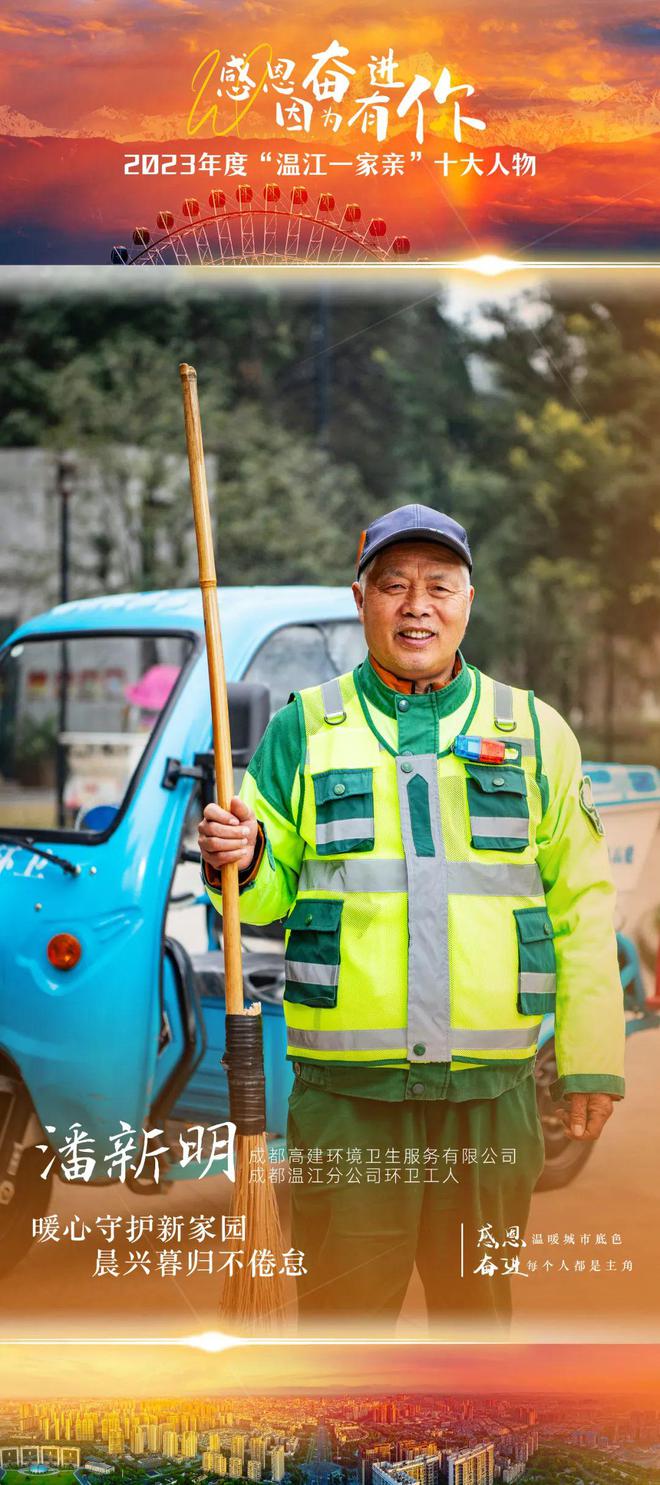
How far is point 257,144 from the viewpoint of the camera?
341cm

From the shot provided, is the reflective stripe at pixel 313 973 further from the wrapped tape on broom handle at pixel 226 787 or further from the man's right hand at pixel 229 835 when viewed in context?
the man's right hand at pixel 229 835

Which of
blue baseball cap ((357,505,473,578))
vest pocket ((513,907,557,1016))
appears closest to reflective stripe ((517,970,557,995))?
vest pocket ((513,907,557,1016))

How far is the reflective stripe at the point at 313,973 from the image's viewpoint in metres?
3.05

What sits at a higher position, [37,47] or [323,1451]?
[37,47]

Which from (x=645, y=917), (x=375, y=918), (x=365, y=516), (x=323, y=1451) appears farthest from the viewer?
(x=365, y=516)

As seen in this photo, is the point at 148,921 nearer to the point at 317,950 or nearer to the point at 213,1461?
the point at 317,950

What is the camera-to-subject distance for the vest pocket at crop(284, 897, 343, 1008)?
3057mm

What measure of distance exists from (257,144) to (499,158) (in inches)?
19.9

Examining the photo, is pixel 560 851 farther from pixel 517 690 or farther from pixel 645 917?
pixel 645 917

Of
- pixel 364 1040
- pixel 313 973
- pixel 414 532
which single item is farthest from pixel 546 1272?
pixel 414 532

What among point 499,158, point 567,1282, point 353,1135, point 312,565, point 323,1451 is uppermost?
point 499,158

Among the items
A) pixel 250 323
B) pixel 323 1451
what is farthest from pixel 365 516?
pixel 323 1451

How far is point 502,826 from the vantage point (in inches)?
121

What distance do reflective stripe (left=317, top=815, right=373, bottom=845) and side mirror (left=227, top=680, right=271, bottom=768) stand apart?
48cm
